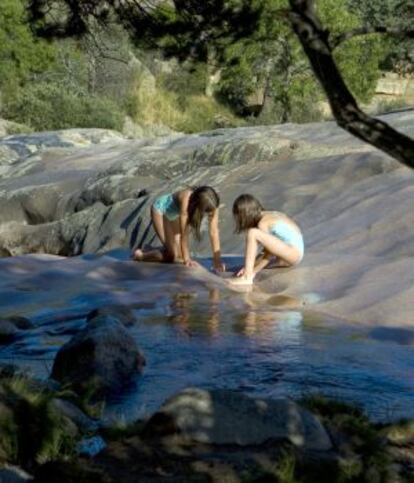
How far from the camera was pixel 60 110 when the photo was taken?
3750 centimetres

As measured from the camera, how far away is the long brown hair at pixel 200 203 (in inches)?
454

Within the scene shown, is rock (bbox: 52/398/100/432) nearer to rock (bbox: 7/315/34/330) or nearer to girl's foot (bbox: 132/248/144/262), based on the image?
rock (bbox: 7/315/34/330)

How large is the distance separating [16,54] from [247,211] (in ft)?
113

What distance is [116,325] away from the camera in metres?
7.32

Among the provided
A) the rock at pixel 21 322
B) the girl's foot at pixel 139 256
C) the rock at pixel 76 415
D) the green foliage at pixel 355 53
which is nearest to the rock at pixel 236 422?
the rock at pixel 76 415

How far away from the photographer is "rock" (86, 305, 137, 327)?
9000mm

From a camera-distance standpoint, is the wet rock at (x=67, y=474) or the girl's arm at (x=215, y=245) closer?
the wet rock at (x=67, y=474)

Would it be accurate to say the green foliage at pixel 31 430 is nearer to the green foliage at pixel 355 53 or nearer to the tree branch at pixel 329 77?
the tree branch at pixel 329 77

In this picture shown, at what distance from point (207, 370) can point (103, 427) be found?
6.70ft

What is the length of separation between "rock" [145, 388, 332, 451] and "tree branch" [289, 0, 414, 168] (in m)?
1.79

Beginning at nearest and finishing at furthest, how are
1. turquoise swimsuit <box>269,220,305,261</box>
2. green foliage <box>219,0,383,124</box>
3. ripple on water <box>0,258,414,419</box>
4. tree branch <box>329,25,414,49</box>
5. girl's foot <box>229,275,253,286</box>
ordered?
1. tree branch <box>329,25,414,49</box>
2. ripple on water <box>0,258,414,419</box>
3. girl's foot <box>229,275,253,286</box>
4. turquoise swimsuit <box>269,220,305,261</box>
5. green foliage <box>219,0,383,124</box>

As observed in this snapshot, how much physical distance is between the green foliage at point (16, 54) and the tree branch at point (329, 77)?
3902 cm

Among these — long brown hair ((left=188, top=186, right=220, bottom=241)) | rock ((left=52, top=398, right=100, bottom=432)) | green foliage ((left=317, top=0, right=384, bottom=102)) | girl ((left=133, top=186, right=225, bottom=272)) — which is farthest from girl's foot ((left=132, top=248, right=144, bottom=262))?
green foliage ((left=317, top=0, right=384, bottom=102))

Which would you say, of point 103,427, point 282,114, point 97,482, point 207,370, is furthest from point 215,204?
point 282,114
